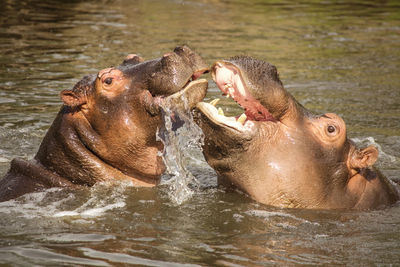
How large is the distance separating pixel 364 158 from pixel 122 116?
2.32 meters

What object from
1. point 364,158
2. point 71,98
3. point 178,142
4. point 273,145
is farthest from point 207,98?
point 273,145

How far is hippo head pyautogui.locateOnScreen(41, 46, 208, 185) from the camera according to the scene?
6688 millimetres

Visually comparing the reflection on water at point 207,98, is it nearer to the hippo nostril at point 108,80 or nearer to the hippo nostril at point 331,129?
the hippo nostril at point 331,129

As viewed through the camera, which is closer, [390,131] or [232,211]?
[232,211]

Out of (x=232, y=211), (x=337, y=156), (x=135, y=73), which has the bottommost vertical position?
(x=232, y=211)

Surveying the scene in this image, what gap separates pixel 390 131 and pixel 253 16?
10.9 metres

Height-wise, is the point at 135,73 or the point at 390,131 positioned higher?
the point at 135,73

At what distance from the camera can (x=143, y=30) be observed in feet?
59.8

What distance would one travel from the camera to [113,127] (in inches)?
275

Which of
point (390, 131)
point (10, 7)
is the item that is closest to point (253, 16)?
point (10, 7)

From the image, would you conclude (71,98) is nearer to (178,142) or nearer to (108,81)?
(108,81)

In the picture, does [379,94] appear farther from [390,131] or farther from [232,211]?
[232,211]

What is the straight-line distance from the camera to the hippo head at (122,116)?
21.9 feet

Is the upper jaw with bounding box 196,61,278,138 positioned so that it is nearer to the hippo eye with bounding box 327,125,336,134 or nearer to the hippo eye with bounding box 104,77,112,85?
the hippo eye with bounding box 327,125,336,134
